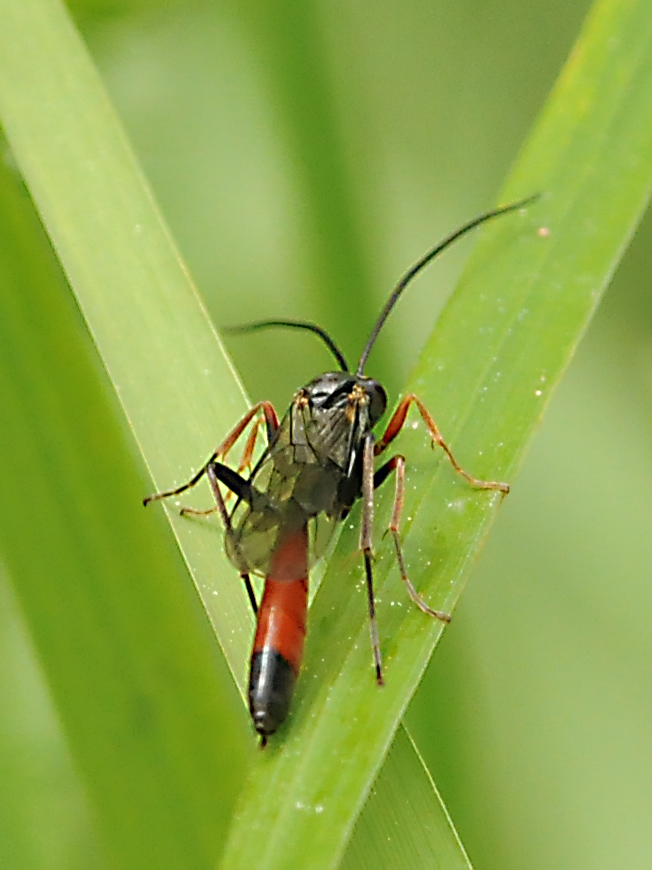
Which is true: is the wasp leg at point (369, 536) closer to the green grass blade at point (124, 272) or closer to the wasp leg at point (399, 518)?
the wasp leg at point (399, 518)

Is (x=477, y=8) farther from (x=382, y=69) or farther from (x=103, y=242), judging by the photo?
(x=103, y=242)

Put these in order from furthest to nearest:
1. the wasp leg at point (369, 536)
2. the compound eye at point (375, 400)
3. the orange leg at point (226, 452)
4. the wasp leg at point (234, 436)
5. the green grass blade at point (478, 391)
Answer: the compound eye at point (375, 400) → the wasp leg at point (234, 436) → the orange leg at point (226, 452) → the wasp leg at point (369, 536) → the green grass blade at point (478, 391)

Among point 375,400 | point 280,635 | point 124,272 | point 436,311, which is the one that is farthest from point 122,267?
point 436,311

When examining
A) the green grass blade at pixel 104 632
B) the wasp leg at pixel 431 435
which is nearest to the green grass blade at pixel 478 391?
the wasp leg at pixel 431 435

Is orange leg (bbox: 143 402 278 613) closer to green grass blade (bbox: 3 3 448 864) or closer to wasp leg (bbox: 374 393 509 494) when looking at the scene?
green grass blade (bbox: 3 3 448 864)

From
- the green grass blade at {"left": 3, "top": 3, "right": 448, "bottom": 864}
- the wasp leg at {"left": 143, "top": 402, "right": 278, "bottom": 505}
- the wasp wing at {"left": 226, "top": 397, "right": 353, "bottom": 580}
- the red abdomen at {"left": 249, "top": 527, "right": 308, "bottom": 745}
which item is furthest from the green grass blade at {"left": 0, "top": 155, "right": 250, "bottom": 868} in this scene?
the red abdomen at {"left": 249, "top": 527, "right": 308, "bottom": 745}

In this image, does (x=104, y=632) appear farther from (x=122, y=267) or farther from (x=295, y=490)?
(x=122, y=267)

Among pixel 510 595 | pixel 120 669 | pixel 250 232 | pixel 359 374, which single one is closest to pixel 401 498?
pixel 359 374

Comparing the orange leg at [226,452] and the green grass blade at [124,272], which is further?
the green grass blade at [124,272]
